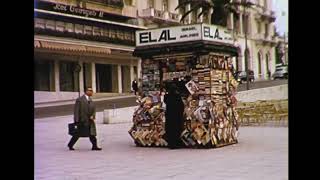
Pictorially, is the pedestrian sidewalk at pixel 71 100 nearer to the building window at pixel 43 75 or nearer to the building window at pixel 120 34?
the building window at pixel 43 75

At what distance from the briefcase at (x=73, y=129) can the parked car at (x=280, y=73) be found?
1618 millimetres

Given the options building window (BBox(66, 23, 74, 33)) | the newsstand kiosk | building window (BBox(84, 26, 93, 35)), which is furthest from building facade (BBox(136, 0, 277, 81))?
the newsstand kiosk

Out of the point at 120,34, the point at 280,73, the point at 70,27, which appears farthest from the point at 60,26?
the point at 280,73

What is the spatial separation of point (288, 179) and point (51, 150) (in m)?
1.68

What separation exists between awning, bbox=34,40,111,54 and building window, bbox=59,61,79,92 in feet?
0.36

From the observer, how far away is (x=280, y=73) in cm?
383

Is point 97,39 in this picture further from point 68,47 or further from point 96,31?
point 68,47

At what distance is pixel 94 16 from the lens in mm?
4430

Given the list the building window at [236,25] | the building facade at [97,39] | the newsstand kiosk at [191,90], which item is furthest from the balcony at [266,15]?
the newsstand kiosk at [191,90]

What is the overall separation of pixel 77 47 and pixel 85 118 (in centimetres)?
53

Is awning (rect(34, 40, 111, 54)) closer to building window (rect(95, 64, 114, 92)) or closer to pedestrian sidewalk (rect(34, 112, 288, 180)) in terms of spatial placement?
building window (rect(95, 64, 114, 92))

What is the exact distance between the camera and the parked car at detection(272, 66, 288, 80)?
12.0 ft
